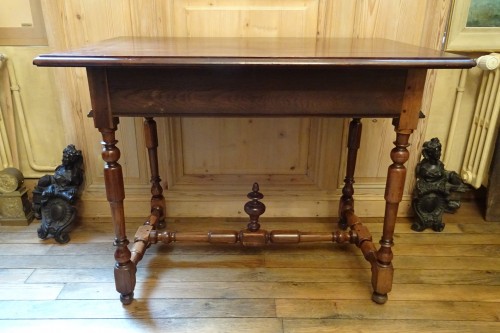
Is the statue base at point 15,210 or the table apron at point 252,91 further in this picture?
the statue base at point 15,210

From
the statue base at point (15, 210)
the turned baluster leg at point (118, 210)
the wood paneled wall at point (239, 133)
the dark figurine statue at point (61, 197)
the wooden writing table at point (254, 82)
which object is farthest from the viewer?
the statue base at point (15, 210)

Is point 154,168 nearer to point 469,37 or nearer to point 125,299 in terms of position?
point 125,299

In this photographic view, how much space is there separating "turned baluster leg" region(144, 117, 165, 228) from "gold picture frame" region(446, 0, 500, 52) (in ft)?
3.97

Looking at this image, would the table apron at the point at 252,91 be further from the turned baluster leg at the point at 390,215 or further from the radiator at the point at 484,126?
the radiator at the point at 484,126

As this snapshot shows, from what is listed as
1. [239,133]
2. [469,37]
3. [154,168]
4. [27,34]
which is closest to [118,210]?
[154,168]

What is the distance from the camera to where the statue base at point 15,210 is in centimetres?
169

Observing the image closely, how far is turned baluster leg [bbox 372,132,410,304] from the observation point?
108cm

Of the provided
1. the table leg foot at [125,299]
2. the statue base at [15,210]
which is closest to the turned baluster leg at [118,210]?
the table leg foot at [125,299]

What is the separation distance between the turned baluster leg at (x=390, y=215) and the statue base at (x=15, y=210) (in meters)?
1.49

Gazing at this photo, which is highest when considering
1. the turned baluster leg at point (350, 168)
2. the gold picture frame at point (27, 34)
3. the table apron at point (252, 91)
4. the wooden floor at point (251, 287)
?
the gold picture frame at point (27, 34)

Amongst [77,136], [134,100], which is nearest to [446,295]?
[134,100]

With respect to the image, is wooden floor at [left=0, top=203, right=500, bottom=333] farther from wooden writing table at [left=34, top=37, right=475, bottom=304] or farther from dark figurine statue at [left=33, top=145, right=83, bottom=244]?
wooden writing table at [left=34, top=37, right=475, bottom=304]

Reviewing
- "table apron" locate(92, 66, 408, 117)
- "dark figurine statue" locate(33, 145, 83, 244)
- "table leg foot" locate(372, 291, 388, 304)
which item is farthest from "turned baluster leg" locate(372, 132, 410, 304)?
"dark figurine statue" locate(33, 145, 83, 244)

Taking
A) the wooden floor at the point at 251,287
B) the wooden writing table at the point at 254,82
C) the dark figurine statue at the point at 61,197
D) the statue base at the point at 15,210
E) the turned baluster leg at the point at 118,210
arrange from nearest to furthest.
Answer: the wooden writing table at the point at 254,82
the turned baluster leg at the point at 118,210
the wooden floor at the point at 251,287
the dark figurine statue at the point at 61,197
the statue base at the point at 15,210
